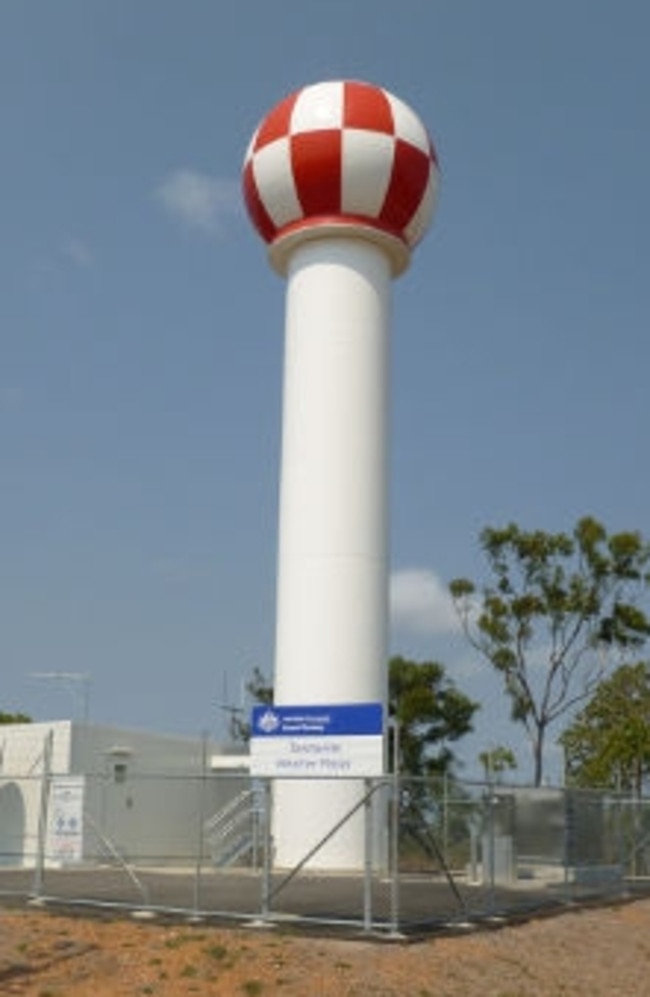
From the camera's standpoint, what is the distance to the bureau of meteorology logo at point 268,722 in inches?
785

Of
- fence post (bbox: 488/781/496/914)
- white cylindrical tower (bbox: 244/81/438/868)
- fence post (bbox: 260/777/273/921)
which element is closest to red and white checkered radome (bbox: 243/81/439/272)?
white cylindrical tower (bbox: 244/81/438/868)

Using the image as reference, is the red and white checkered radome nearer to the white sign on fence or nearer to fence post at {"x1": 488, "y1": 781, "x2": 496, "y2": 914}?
the white sign on fence

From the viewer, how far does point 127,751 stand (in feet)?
112

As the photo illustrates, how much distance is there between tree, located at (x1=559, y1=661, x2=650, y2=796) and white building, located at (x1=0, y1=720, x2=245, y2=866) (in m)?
11.8

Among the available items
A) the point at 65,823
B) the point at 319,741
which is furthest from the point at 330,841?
the point at 319,741

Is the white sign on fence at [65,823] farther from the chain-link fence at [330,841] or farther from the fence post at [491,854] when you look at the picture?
the fence post at [491,854]

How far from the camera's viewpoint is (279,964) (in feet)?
47.2

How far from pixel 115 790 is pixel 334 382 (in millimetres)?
12455

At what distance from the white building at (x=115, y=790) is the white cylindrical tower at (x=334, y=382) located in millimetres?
5335

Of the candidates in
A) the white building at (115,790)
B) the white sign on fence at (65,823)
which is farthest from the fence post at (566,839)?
the white sign on fence at (65,823)

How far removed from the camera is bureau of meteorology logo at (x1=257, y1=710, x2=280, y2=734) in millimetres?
19938

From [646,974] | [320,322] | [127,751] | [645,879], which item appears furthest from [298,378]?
[646,974]

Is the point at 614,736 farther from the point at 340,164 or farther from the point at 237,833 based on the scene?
the point at 340,164

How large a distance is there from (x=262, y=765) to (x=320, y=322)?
40.3ft
